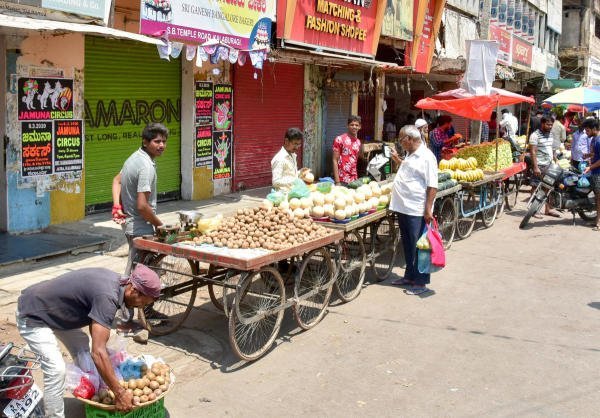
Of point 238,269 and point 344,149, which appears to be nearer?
point 238,269

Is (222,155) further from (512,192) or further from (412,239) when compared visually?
(512,192)

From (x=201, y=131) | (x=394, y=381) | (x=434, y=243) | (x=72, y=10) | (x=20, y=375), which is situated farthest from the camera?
(x=201, y=131)

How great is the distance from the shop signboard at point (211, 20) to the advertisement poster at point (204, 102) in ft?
3.27

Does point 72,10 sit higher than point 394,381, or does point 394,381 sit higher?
point 72,10

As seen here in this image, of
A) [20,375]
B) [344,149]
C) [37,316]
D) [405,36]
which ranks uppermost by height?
[405,36]

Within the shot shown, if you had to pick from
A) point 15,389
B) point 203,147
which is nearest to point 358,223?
point 15,389

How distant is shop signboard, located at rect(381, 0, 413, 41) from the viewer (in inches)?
709

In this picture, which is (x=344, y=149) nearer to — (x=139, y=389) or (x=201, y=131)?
(x=201, y=131)

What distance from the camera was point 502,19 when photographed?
28.9m

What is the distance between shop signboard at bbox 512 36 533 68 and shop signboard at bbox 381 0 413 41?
12.1m

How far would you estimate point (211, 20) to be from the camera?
10.7m

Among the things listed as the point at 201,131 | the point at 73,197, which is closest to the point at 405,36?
the point at 201,131

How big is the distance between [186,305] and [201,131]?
21.1ft

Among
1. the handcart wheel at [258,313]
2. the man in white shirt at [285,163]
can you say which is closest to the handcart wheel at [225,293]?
the handcart wheel at [258,313]
